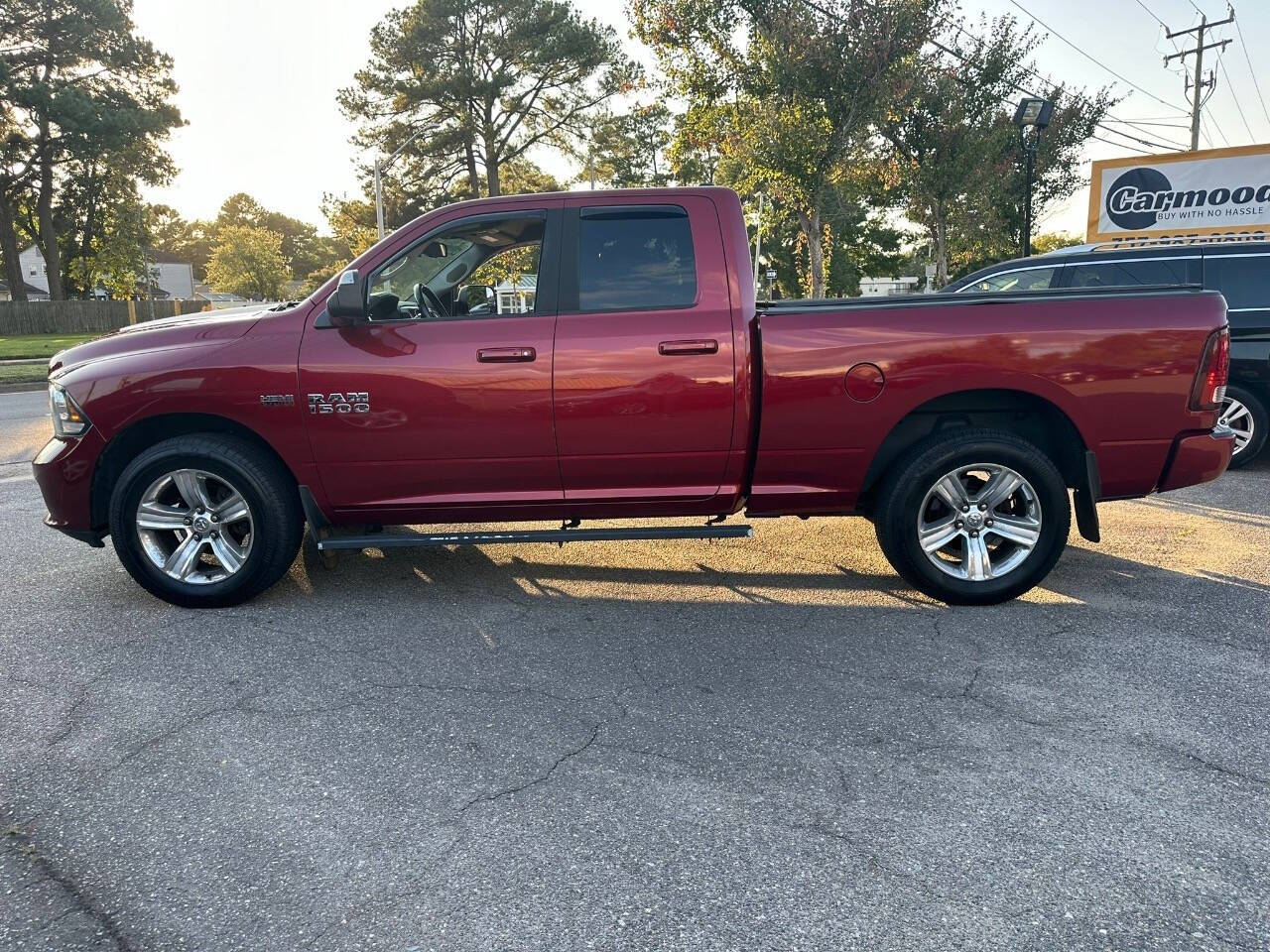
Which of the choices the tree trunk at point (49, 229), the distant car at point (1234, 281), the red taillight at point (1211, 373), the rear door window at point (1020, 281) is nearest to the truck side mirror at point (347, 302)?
the red taillight at point (1211, 373)

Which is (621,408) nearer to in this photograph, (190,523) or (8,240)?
(190,523)

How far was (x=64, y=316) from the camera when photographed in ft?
132

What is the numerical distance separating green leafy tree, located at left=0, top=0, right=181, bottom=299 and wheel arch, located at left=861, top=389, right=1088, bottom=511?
42284 millimetres

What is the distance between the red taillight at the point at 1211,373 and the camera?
13.3ft

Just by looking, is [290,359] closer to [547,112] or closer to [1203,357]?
[1203,357]

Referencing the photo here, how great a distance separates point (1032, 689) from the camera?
3.40 meters

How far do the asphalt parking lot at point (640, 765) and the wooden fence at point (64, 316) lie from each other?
126 feet

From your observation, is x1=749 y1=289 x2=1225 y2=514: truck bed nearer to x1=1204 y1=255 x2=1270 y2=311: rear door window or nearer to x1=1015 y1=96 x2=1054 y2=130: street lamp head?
x1=1204 y1=255 x2=1270 y2=311: rear door window

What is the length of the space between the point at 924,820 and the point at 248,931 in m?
1.87

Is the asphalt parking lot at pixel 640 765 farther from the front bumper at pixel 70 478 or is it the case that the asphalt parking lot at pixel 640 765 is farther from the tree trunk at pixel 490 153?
the tree trunk at pixel 490 153

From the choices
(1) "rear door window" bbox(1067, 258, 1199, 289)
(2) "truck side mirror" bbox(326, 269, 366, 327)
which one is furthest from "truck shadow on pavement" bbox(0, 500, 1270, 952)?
(1) "rear door window" bbox(1067, 258, 1199, 289)

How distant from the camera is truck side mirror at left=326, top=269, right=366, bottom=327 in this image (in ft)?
13.4

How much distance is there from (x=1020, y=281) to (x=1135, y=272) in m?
0.99

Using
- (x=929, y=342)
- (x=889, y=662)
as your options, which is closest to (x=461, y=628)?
(x=889, y=662)
